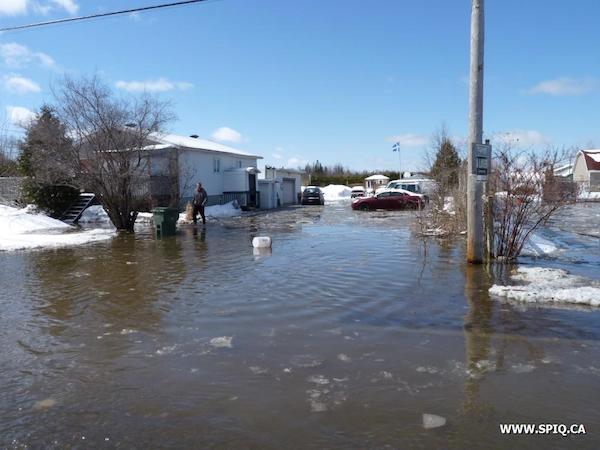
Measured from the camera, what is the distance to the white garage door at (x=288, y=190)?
140 feet

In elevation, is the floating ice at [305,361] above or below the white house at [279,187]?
below

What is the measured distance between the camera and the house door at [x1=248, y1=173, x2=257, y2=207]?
34.9 m

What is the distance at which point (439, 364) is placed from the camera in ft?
15.6

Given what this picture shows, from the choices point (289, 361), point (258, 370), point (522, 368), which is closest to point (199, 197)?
point (289, 361)

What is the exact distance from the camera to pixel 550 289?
24.4 ft

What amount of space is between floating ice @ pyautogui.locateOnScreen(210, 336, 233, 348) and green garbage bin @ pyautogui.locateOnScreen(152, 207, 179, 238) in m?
11.8

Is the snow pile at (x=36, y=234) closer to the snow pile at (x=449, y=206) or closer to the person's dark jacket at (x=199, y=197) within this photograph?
the person's dark jacket at (x=199, y=197)

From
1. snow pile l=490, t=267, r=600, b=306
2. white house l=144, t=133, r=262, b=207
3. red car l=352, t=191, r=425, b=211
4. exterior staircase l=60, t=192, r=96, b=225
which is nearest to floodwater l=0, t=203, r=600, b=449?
snow pile l=490, t=267, r=600, b=306

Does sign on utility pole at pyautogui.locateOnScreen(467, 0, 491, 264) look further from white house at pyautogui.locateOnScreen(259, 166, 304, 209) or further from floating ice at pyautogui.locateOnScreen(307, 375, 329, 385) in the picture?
white house at pyautogui.locateOnScreen(259, 166, 304, 209)

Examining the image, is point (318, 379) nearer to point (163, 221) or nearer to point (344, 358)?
point (344, 358)

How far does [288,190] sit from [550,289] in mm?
36740

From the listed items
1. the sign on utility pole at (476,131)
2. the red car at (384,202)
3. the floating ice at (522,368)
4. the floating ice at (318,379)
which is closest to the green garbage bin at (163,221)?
the sign on utility pole at (476,131)

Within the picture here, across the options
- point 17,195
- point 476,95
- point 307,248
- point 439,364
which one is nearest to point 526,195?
point 476,95

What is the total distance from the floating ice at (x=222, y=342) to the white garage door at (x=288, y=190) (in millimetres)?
36350
